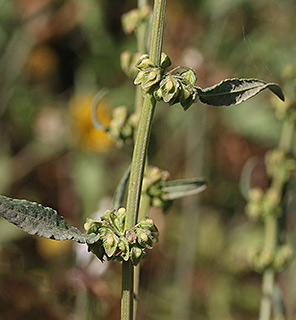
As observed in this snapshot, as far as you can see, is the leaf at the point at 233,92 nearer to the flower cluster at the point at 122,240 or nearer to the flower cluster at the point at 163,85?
the flower cluster at the point at 163,85

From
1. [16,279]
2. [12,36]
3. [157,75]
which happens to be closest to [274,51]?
[12,36]

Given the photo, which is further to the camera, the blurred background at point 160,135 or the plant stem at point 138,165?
the blurred background at point 160,135

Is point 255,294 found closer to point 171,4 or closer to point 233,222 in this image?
point 233,222

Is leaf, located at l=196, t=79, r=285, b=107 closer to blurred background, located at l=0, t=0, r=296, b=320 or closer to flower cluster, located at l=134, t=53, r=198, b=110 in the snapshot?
flower cluster, located at l=134, t=53, r=198, b=110

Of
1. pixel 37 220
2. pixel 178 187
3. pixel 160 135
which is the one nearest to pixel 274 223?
pixel 178 187

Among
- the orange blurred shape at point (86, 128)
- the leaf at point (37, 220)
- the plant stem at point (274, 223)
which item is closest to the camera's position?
the leaf at point (37, 220)

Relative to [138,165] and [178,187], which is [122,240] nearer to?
[138,165]

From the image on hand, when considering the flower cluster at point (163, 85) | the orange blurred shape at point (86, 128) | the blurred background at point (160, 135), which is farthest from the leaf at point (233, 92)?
the orange blurred shape at point (86, 128)
